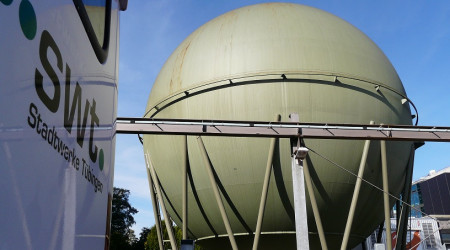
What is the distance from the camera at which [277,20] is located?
10.4 metres

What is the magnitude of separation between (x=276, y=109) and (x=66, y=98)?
26.3 feet

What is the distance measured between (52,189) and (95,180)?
0.65m

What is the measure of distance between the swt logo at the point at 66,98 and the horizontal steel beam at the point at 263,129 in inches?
264

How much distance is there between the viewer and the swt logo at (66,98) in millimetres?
1354

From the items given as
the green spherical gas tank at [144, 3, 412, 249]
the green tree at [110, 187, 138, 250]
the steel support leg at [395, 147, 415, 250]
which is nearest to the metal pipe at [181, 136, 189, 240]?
the green spherical gas tank at [144, 3, 412, 249]

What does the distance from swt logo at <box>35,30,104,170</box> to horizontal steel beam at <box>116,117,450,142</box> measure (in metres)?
6.70

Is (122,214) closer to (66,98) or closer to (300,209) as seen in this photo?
(300,209)

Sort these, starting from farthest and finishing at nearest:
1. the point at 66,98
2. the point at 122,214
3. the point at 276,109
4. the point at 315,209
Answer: the point at 122,214 → the point at 276,109 → the point at 315,209 → the point at 66,98

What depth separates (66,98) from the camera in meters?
1.57

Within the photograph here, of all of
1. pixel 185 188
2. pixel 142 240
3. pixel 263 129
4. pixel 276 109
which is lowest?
pixel 142 240

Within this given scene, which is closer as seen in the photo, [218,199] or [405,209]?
[218,199]

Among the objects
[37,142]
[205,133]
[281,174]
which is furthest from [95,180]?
[281,174]

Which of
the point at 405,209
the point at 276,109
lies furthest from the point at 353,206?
the point at 276,109

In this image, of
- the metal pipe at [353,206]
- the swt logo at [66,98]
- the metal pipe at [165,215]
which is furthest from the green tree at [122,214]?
the swt logo at [66,98]
